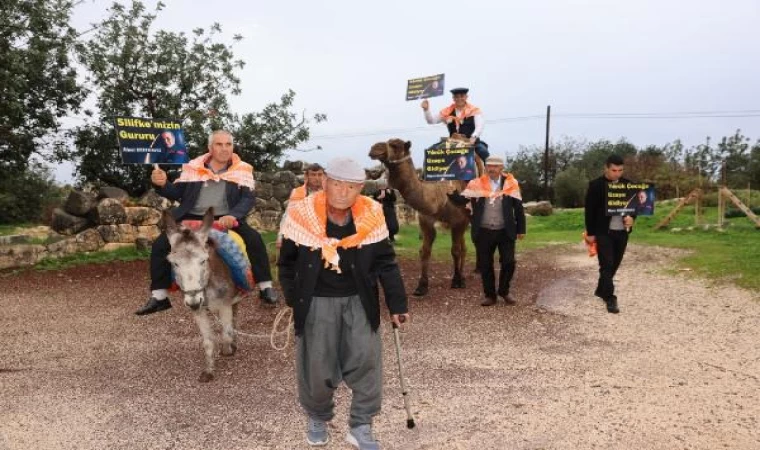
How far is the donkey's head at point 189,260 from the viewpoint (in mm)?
4559

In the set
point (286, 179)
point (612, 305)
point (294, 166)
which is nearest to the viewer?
point (612, 305)

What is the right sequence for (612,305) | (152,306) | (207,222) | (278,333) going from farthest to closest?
1. (612,305)
2. (278,333)
3. (152,306)
4. (207,222)

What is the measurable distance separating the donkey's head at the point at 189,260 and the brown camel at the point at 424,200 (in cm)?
357

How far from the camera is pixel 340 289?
3664 mm

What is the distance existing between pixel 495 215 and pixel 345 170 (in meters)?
4.50

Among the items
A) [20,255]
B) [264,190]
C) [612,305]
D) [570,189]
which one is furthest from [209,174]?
[570,189]

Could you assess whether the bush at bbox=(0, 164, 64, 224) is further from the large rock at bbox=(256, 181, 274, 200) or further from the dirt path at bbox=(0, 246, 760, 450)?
the dirt path at bbox=(0, 246, 760, 450)

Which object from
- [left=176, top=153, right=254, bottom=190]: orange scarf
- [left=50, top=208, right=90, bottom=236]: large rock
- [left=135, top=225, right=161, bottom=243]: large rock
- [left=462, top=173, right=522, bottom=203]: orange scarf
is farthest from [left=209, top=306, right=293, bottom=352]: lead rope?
[left=50, top=208, right=90, bottom=236]: large rock

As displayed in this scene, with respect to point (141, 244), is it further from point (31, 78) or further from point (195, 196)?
point (195, 196)

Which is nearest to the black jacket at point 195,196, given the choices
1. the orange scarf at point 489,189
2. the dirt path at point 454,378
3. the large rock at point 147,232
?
the dirt path at point 454,378

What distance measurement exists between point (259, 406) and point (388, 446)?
1.34 meters

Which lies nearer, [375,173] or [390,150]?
[390,150]

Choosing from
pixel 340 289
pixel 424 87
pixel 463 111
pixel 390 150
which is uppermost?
pixel 424 87

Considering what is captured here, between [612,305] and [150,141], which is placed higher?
[150,141]
